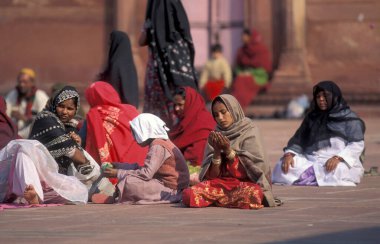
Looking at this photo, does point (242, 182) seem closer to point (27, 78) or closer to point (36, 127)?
point (36, 127)

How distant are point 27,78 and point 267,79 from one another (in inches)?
246

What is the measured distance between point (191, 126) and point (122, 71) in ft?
5.07

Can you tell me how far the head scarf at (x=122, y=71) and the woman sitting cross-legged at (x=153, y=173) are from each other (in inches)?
107

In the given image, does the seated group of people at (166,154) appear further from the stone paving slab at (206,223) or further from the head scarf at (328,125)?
the stone paving slab at (206,223)

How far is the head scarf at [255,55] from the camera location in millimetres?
20862

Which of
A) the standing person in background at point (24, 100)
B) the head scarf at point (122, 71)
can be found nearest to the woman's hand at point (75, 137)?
the head scarf at point (122, 71)

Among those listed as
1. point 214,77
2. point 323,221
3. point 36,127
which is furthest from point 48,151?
point 214,77

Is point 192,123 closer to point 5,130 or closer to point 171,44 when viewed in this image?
point 5,130

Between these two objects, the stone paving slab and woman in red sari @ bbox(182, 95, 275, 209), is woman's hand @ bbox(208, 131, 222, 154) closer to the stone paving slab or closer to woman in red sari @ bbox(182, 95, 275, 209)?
woman in red sari @ bbox(182, 95, 275, 209)

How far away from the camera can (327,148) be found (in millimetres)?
12000

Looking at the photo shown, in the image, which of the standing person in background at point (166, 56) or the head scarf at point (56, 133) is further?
the standing person in background at point (166, 56)

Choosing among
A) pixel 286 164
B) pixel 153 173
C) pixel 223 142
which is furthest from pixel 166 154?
pixel 286 164

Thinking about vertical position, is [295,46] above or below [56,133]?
below

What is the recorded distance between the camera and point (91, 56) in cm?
2166
